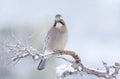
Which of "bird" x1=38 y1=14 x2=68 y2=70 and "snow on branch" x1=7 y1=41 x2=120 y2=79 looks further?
"bird" x1=38 y1=14 x2=68 y2=70

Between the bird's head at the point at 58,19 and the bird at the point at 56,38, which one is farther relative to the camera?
the bird at the point at 56,38

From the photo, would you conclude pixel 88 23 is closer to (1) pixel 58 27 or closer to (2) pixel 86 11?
(2) pixel 86 11

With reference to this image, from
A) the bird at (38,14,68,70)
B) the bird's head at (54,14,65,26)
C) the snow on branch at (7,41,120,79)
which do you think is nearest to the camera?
the snow on branch at (7,41,120,79)

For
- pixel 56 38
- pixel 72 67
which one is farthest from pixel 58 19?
pixel 72 67

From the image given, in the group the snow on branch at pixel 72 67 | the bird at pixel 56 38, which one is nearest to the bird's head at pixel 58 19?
the bird at pixel 56 38

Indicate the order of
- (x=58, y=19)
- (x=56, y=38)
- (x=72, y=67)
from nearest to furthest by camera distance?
1. (x=72, y=67)
2. (x=58, y=19)
3. (x=56, y=38)

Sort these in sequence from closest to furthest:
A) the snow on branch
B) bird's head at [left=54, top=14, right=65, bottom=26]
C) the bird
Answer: the snow on branch
bird's head at [left=54, top=14, right=65, bottom=26]
the bird

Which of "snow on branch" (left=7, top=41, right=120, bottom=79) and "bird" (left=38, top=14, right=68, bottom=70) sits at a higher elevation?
"snow on branch" (left=7, top=41, right=120, bottom=79)

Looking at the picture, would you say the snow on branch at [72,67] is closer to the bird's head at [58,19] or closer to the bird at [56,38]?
the bird's head at [58,19]

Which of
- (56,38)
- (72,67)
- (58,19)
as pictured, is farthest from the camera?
(56,38)

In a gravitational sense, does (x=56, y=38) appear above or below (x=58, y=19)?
below

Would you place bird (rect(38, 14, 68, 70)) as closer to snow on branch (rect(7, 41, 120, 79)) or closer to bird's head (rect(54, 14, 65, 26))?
bird's head (rect(54, 14, 65, 26))

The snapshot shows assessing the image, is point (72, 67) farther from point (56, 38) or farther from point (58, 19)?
point (56, 38)

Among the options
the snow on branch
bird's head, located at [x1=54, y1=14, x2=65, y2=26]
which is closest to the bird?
bird's head, located at [x1=54, y1=14, x2=65, y2=26]
